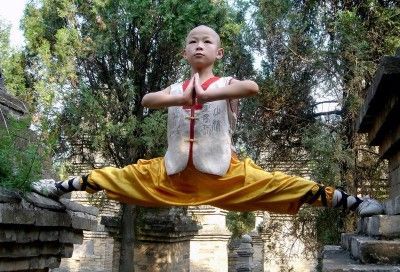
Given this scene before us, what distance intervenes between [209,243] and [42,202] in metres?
10.8

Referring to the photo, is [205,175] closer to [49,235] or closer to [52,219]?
[52,219]

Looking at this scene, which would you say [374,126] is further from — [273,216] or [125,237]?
[273,216]

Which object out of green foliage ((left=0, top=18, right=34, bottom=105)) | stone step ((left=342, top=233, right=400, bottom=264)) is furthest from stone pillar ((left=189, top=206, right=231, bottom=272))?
stone step ((left=342, top=233, right=400, bottom=264))

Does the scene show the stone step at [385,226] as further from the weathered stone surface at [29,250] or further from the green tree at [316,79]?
the green tree at [316,79]

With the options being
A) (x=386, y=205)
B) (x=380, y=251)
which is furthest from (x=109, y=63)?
(x=380, y=251)

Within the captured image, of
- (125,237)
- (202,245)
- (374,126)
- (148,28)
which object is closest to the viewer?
(374,126)

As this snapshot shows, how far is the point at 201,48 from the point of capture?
12.9 feet

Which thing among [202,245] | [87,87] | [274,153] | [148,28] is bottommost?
[202,245]

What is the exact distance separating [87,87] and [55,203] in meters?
7.29

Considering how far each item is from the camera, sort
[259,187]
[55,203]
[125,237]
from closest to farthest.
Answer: [259,187] < [55,203] < [125,237]

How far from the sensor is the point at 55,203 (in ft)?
13.1

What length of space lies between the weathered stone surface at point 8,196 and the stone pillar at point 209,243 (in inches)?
419

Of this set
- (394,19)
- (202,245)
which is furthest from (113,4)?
(202,245)

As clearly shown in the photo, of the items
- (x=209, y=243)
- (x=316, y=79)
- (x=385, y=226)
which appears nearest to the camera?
(x=385, y=226)
